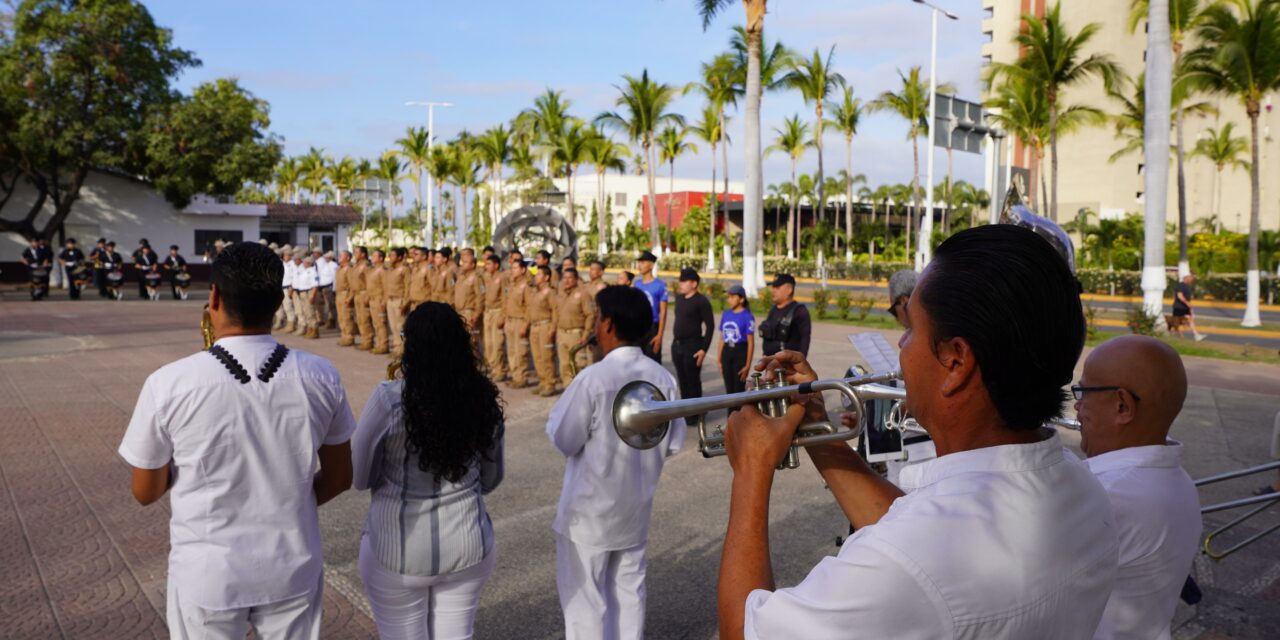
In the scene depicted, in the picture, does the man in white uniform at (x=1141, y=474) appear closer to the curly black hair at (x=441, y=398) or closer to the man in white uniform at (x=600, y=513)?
the man in white uniform at (x=600, y=513)

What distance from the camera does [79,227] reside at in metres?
30.5

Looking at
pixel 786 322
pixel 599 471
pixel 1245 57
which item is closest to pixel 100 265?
pixel 786 322

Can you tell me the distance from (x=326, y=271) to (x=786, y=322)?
12772 millimetres

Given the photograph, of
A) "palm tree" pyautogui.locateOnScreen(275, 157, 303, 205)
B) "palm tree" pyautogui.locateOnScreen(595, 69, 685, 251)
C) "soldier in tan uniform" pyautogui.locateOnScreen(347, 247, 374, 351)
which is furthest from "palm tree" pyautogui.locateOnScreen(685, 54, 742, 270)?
"palm tree" pyautogui.locateOnScreen(275, 157, 303, 205)

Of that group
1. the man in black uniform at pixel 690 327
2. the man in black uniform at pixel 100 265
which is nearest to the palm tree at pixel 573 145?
the man in black uniform at pixel 100 265

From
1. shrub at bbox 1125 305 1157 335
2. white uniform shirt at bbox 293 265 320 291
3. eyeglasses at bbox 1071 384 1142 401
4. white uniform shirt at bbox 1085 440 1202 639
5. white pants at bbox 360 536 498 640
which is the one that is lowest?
white pants at bbox 360 536 498 640

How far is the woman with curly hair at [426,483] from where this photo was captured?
9.80 ft

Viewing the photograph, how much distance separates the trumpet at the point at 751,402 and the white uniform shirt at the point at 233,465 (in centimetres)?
119

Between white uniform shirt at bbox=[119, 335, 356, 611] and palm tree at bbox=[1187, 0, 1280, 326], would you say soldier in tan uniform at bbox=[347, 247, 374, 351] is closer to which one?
white uniform shirt at bbox=[119, 335, 356, 611]

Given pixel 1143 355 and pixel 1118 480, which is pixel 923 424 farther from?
pixel 1143 355

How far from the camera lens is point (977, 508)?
1.22m

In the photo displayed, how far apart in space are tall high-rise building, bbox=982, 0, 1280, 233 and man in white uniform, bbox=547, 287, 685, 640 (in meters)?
48.8

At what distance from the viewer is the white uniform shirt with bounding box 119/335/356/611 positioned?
2.54m

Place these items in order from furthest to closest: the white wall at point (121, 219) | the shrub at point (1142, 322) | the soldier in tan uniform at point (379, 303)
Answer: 1. the white wall at point (121, 219)
2. the shrub at point (1142, 322)
3. the soldier in tan uniform at point (379, 303)
